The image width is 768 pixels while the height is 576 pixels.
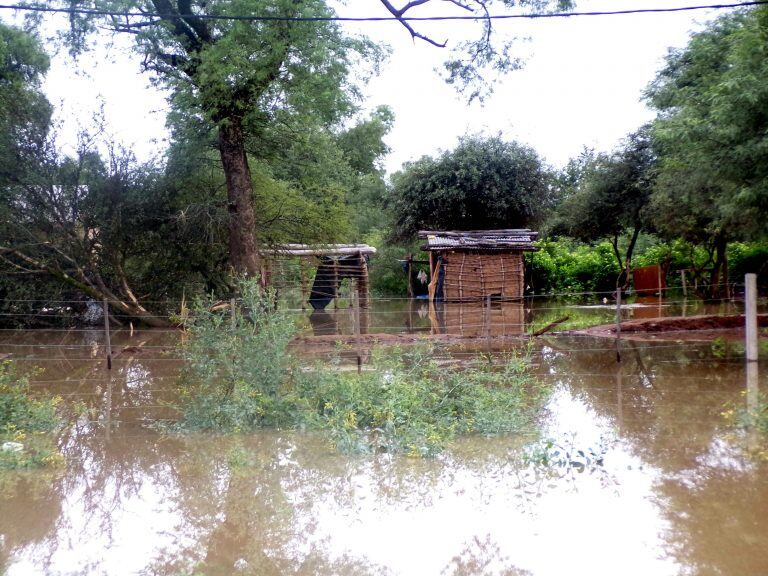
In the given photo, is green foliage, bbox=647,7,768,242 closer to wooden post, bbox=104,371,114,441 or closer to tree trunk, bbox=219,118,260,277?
tree trunk, bbox=219,118,260,277

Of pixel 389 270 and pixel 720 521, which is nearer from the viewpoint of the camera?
pixel 720 521

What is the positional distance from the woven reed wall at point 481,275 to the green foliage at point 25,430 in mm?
15774

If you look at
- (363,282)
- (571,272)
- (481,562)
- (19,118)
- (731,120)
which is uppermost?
(19,118)

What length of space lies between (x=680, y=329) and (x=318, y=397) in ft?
31.8

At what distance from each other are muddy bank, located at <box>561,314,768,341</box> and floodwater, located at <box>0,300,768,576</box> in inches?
239

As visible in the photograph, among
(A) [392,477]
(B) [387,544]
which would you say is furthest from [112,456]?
(B) [387,544]

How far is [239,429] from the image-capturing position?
7312mm

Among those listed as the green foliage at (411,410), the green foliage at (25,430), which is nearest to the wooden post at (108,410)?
the green foliage at (25,430)

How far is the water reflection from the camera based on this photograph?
4.34m

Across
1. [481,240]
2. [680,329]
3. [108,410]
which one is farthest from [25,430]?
[481,240]

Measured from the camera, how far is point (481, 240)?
23422mm

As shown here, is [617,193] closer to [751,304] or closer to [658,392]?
[751,304]

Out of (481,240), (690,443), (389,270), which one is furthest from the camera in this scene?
(389,270)

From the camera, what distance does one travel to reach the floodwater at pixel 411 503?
14.3 ft
